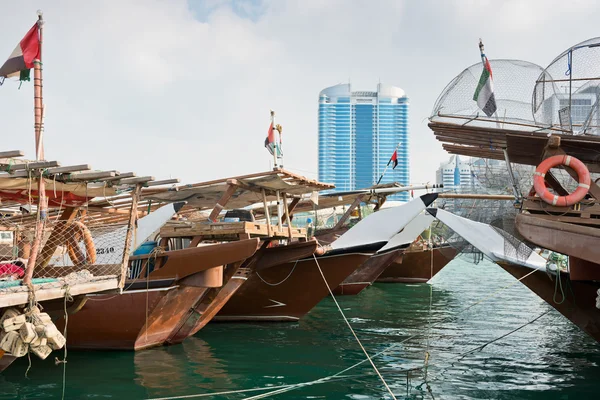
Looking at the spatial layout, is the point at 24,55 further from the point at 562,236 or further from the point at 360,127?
the point at 360,127

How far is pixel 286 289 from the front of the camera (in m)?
14.7

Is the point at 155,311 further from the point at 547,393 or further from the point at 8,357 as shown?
the point at 547,393

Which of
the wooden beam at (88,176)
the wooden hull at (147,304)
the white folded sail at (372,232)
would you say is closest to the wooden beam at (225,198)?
the wooden hull at (147,304)

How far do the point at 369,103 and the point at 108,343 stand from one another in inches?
3329

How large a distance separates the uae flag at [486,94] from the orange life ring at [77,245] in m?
6.63

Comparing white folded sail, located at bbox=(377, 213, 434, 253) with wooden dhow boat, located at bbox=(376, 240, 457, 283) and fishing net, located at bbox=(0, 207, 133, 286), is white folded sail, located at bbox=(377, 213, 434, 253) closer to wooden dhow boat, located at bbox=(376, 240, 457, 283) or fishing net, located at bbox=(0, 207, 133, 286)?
fishing net, located at bbox=(0, 207, 133, 286)

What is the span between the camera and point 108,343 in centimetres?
1118

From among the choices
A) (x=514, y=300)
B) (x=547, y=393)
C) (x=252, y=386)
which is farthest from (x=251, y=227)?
(x=514, y=300)

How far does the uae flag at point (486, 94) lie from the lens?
9.45 metres

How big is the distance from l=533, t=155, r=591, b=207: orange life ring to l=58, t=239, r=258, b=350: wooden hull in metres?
4.92

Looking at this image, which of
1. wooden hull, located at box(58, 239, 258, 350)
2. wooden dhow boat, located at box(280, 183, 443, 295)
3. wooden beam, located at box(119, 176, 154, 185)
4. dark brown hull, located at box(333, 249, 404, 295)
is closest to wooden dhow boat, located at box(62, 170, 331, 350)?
wooden hull, located at box(58, 239, 258, 350)

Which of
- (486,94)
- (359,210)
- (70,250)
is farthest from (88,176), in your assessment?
(359,210)

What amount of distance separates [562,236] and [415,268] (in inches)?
807

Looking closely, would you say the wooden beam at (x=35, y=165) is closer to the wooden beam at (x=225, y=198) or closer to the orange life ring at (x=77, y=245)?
the orange life ring at (x=77, y=245)
